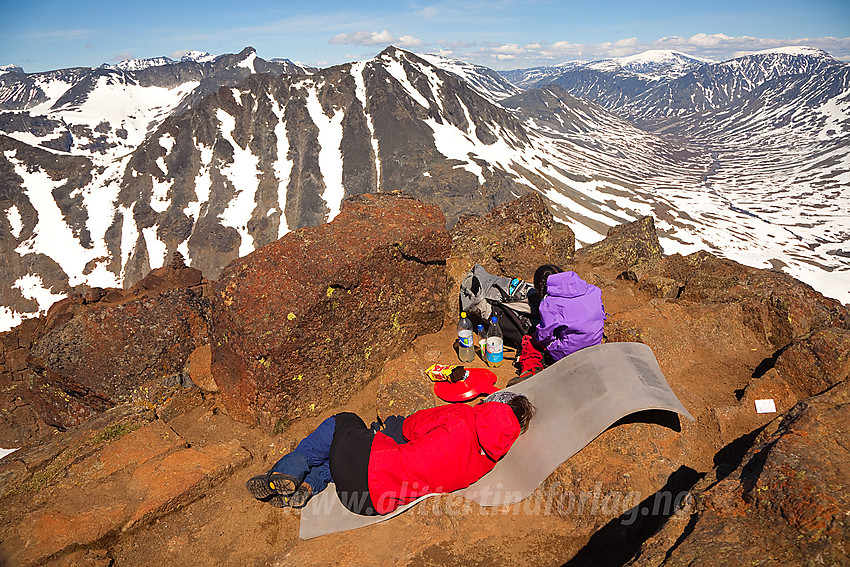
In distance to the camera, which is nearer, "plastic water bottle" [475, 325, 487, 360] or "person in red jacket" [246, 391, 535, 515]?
"person in red jacket" [246, 391, 535, 515]

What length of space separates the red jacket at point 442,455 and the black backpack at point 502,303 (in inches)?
157

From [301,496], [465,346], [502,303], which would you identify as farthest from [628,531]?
[502,303]

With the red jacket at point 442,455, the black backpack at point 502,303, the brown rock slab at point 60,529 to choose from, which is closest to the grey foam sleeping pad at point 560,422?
the red jacket at point 442,455

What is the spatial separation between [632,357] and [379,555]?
5.13 metres

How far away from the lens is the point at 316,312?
9.02 m

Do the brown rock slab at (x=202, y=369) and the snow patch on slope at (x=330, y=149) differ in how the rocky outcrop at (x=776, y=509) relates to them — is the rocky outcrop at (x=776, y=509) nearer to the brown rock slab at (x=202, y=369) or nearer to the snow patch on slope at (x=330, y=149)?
the brown rock slab at (x=202, y=369)

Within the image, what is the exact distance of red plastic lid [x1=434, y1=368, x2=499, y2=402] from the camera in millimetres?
8727

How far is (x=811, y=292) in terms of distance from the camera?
10.6 meters

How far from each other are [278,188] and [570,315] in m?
139

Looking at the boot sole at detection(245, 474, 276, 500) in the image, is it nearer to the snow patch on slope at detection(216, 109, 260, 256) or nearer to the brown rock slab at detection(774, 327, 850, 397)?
the brown rock slab at detection(774, 327, 850, 397)

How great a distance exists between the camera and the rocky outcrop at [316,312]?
8805mm

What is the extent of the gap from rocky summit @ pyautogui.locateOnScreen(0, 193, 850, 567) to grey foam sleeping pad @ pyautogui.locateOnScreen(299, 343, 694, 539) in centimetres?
21

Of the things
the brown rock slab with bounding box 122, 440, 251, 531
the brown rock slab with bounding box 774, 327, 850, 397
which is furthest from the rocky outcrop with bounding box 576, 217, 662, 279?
Result: the brown rock slab with bounding box 122, 440, 251, 531

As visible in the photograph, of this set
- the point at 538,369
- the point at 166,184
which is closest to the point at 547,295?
the point at 538,369
